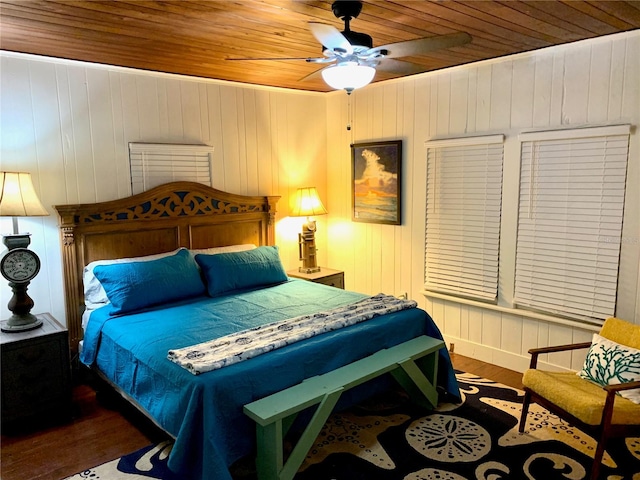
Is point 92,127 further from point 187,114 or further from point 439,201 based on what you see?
point 439,201

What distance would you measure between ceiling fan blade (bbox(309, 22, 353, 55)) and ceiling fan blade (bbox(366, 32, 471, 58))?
0.18m

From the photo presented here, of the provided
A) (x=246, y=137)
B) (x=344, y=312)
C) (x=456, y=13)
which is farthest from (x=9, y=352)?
(x=456, y=13)

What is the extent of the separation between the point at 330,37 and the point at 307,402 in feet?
A: 5.71

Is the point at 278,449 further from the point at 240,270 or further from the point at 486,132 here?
the point at 486,132

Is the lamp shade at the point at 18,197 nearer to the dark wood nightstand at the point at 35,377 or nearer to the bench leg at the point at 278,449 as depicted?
the dark wood nightstand at the point at 35,377

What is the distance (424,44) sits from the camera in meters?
2.26

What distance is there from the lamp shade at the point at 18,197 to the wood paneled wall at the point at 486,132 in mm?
2914

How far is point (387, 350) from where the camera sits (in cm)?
294

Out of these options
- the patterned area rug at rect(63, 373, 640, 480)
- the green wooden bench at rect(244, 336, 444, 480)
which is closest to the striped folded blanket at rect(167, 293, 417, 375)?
the green wooden bench at rect(244, 336, 444, 480)

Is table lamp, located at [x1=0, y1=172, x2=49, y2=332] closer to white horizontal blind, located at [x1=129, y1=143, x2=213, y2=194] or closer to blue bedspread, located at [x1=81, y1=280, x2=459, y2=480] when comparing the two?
blue bedspread, located at [x1=81, y1=280, x2=459, y2=480]

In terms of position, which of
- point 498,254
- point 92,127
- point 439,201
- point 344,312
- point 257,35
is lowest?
point 344,312

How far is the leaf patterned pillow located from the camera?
8.28ft

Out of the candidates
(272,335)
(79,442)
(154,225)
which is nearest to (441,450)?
(272,335)

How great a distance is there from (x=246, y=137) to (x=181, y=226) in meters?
1.11
